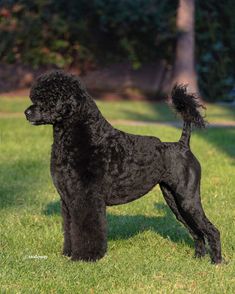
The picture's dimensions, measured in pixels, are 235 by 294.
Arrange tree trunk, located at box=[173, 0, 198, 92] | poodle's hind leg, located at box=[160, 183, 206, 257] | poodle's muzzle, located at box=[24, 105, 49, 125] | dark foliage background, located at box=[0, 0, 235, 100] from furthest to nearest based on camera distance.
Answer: dark foliage background, located at box=[0, 0, 235, 100], tree trunk, located at box=[173, 0, 198, 92], poodle's hind leg, located at box=[160, 183, 206, 257], poodle's muzzle, located at box=[24, 105, 49, 125]

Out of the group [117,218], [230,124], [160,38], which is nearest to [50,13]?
[160,38]

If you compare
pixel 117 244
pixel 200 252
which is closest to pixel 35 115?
pixel 117 244

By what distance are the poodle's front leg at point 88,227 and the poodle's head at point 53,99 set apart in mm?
716

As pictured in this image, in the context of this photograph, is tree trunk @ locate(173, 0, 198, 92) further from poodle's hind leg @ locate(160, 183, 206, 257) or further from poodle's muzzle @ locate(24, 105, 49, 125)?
poodle's muzzle @ locate(24, 105, 49, 125)

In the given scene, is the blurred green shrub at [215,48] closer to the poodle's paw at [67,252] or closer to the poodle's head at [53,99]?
the poodle's paw at [67,252]

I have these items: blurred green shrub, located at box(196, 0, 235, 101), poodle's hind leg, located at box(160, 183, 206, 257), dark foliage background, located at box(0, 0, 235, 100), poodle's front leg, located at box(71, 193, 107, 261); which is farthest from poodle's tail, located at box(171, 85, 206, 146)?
blurred green shrub, located at box(196, 0, 235, 101)

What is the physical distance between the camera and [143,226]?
7984 mm

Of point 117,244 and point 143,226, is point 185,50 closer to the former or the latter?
point 143,226

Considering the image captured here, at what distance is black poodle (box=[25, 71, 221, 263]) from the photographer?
20.7ft

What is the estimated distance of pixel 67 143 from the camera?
638 centimetres

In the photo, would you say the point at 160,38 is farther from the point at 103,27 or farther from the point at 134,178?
the point at 134,178

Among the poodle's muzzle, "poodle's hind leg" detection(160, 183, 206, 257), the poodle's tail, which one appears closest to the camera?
the poodle's muzzle

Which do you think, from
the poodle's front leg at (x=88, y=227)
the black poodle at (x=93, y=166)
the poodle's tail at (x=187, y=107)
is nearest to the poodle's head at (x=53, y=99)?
the black poodle at (x=93, y=166)

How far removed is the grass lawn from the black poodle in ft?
0.89
